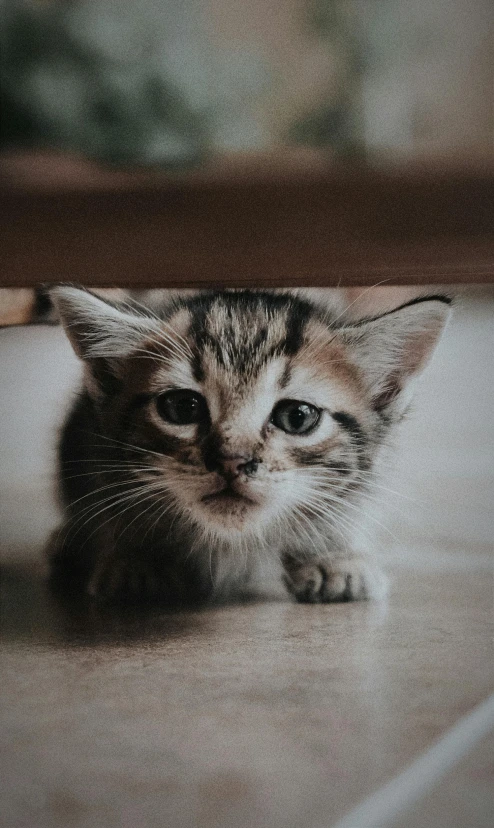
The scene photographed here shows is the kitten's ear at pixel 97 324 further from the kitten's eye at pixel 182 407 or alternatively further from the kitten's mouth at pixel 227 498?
the kitten's mouth at pixel 227 498

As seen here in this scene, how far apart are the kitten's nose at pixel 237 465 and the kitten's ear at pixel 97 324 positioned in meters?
0.26

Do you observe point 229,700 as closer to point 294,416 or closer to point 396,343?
point 294,416

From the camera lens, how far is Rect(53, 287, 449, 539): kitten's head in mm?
1234

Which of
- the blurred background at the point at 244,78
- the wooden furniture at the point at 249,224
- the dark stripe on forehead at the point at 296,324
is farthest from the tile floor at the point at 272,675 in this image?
the blurred background at the point at 244,78

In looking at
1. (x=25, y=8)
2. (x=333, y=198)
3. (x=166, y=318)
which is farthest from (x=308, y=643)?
(x=25, y=8)

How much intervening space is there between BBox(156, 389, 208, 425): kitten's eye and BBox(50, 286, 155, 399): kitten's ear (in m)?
0.10

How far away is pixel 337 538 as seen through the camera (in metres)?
1.29

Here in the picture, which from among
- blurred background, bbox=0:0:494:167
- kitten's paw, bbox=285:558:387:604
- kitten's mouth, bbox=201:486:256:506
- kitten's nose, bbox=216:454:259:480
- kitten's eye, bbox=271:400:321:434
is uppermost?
blurred background, bbox=0:0:494:167

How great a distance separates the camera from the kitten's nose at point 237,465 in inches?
47.8

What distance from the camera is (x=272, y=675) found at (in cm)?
119

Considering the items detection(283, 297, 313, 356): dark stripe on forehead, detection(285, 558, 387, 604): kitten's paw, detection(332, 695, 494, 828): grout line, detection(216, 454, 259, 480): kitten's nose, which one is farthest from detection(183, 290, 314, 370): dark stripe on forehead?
detection(332, 695, 494, 828): grout line

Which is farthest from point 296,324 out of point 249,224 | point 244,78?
point 244,78

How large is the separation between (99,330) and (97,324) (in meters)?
0.01

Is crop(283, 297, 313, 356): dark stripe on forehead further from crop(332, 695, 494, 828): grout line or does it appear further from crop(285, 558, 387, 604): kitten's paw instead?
crop(332, 695, 494, 828): grout line
